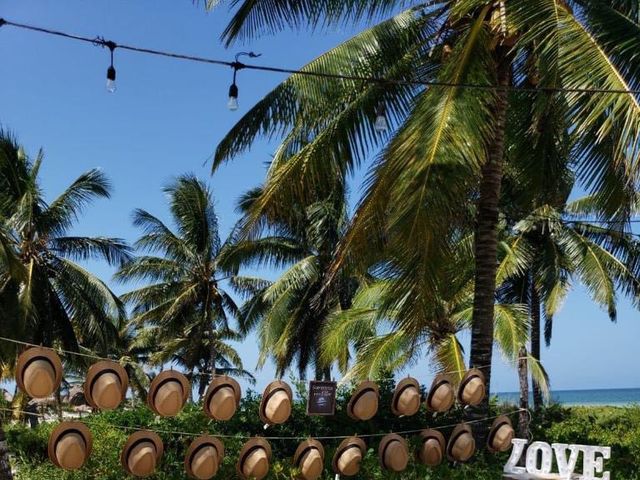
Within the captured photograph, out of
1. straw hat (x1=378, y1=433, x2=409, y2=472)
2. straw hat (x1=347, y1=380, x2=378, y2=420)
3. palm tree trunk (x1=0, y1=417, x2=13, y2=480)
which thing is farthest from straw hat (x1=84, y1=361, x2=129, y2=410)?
straw hat (x1=378, y1=433, x2=409, y2=472)

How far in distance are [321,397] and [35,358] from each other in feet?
9.27

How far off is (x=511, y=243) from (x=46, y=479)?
13.1 meters

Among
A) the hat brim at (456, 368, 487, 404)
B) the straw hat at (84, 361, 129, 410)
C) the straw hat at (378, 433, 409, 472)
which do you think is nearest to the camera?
the straw hat at (84, 361, 129, 410)

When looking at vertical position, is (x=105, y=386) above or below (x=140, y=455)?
above

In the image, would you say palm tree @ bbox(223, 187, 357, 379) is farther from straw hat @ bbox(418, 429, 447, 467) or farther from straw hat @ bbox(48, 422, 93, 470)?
straw hat @ bbox(48, 422, 93, 470)

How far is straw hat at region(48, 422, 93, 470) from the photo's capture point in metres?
5.99

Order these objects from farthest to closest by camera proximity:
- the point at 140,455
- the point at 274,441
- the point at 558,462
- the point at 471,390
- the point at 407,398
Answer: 1. the point at 274,441
2. the point at 471,390
3. the point at 558,462
4. the point at 407,398
5. the point at 140,455

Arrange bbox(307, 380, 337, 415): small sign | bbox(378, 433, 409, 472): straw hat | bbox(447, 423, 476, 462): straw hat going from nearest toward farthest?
1. bbox(307, 380, 337, 415): small sign
2. bbox(378, 433, 409, 472): straw hat
3. bbox(447, 423, 476, 462): straw hat

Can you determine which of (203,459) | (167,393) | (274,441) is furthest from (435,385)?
(167,393)

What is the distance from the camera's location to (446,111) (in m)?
7.46

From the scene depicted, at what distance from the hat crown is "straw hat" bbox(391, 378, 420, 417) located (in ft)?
10.2

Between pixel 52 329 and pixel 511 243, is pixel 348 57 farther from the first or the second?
pixel 52 329

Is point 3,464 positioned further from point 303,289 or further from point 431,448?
point 303,289

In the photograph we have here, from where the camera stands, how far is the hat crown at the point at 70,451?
5.98 m
